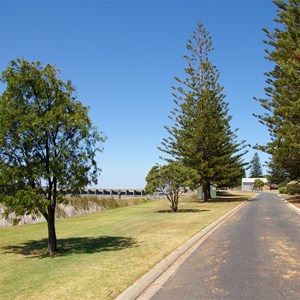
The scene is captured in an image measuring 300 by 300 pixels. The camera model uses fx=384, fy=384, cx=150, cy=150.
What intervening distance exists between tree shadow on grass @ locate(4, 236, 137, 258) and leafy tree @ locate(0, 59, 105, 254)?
1.79 feet

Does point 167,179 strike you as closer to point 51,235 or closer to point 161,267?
point 51,235

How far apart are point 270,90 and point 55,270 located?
111 ft

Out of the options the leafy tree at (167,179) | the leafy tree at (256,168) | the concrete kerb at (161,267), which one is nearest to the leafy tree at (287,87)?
the leafy tree at (167,179)

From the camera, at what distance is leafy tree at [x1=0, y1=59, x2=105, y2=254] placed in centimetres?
943

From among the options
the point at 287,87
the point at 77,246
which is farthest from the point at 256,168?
the point at 77,246

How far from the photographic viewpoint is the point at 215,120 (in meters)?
40.1

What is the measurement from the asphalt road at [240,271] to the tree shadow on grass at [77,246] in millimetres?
2480

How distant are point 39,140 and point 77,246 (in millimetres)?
3535

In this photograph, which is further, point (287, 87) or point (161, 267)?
point (287, 87)

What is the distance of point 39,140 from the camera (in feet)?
32.2

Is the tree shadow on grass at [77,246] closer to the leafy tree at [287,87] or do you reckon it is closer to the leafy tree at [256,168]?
the leafy tree at [287,87]

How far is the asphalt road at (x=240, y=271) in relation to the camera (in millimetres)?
6021

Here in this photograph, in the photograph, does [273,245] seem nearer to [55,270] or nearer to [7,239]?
[55,270]

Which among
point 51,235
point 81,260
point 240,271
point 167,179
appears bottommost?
point 240,271
